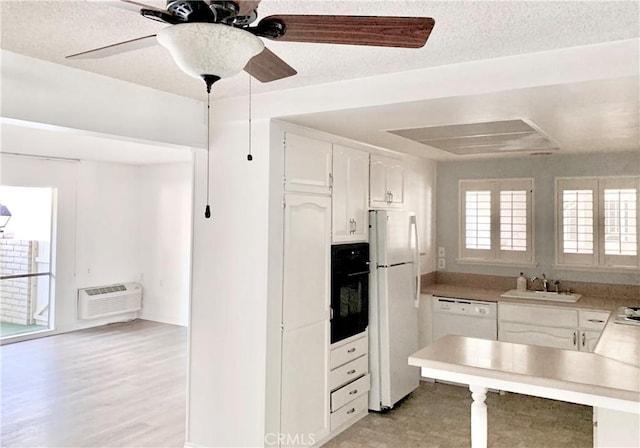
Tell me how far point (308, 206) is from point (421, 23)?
227 centimetres

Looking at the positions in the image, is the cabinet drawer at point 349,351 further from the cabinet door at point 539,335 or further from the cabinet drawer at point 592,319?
the cabinet drawer at point 592,319

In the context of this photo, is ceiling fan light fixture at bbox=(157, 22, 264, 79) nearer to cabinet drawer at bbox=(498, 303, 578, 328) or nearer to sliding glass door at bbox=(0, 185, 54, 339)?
cabinet drawer at bbox=(498, 303, 578, 328)

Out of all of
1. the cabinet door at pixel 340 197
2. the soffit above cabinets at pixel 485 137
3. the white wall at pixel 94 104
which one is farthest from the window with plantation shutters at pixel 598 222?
the white wall at pixel 94 104

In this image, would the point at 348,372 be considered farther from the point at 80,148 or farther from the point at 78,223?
the point at 78,223

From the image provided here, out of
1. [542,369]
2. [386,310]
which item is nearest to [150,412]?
[386,310]

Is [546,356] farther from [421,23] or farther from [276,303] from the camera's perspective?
[421,23]

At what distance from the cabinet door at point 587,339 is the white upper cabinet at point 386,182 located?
1938 mm

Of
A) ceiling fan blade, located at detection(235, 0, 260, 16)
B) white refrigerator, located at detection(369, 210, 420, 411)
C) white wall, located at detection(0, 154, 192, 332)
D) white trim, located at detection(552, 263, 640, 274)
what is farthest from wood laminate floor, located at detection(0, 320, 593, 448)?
ceiling fan blade, located at detection(235, 0, 260, 16)

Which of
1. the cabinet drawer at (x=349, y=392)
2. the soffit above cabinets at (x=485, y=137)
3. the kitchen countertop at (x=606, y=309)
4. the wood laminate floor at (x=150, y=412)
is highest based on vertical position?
the soffit above cabinets at (x=485, y=137)

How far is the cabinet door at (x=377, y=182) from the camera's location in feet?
14.2

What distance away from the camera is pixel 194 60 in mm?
1293

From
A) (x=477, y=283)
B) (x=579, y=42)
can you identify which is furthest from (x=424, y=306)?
(x=579, y=42)

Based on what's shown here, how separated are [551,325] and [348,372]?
1.91m

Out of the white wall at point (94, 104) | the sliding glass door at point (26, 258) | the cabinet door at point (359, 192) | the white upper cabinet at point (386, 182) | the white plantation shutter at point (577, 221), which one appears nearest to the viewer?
the white wall at point (94, 104)
